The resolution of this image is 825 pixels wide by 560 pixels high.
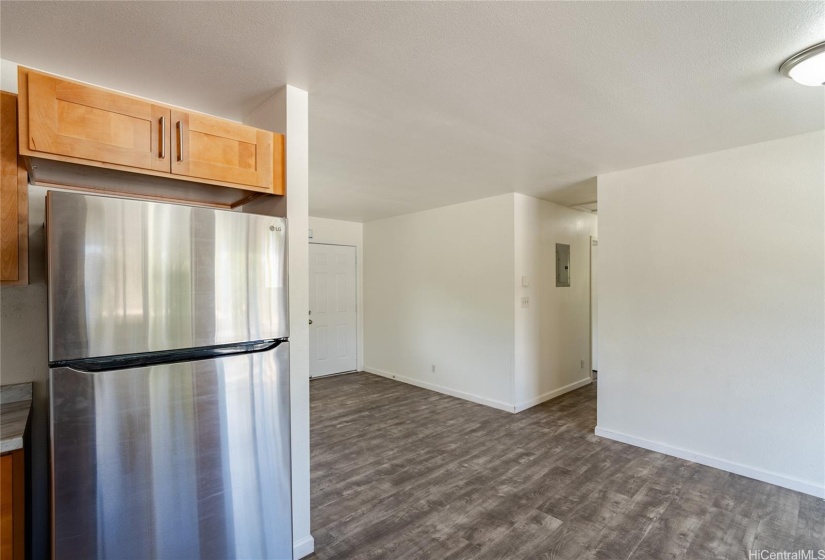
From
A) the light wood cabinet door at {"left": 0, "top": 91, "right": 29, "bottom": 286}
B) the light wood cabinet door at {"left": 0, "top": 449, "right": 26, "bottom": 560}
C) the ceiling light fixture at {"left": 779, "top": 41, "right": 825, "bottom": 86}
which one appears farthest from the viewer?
the ceiling light fixture at {"left": 779, "top": 41, "right": 825, "bottom": 86}

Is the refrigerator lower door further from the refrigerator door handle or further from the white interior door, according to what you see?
A: the white interior door

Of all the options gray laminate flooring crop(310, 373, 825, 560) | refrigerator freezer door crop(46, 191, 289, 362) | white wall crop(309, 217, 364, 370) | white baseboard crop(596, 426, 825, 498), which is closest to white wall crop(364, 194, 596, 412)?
white wall crop(309, 217, 364, 370)

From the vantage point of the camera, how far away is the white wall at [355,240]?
5973 millimetres

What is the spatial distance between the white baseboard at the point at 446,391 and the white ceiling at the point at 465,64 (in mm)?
2794

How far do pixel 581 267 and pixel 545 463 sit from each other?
3.02 meters

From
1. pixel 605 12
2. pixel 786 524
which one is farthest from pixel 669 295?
pixel 605 12

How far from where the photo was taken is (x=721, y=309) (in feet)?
9.94

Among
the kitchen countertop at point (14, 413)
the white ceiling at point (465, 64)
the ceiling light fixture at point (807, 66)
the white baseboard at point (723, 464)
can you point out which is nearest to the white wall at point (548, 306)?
the white baseboard at point (723, 464)

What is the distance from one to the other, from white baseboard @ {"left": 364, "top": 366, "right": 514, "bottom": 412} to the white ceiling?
9.17ft

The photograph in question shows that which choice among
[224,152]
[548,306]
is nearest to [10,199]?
[224,152]

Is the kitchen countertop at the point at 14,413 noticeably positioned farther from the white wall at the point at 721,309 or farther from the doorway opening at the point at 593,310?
the doorway opening at the point at 593,310

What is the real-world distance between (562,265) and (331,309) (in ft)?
10.9

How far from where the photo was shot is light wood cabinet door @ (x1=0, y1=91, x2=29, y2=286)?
146 centimetres

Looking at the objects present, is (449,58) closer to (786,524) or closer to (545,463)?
(545,463)
